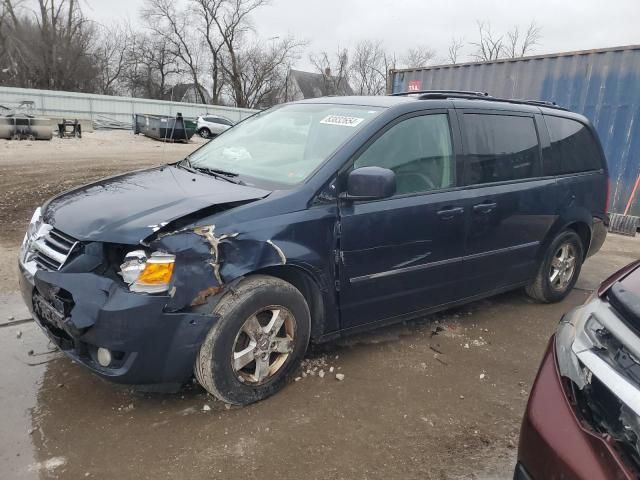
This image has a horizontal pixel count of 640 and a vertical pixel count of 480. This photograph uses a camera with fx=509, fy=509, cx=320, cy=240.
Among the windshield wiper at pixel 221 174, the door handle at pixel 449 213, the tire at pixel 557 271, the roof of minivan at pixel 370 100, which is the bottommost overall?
the tire at pixel 557 271

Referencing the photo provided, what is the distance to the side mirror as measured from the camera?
2951 mm

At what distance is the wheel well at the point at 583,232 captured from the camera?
4773 mm

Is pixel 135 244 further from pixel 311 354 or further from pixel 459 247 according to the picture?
pixel 459 247

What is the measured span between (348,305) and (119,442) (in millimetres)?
1491

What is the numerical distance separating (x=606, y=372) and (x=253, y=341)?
1.78m

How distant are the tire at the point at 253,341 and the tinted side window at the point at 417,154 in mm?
969

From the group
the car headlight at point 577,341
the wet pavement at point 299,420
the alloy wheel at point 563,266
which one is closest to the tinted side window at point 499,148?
the alloy wheel at point 563,266

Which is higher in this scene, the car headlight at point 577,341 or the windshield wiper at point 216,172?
the windshield wiper at point 216,172

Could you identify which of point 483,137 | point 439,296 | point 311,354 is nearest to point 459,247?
point 439,296

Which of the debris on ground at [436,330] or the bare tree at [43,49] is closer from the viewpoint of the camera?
the debris on ground at [436,330]

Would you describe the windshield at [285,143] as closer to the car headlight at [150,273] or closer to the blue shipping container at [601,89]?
the car headlight at [150,273]

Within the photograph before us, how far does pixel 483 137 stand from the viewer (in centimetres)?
385

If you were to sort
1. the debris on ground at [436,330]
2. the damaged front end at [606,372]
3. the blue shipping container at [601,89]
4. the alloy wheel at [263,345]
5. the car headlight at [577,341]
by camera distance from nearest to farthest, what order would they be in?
the damaged front end at [606,372]
the car headlight at [577,341]
the alloy wheel at [263,345]
the debris on ground at [436,330]
the blue shipping container at [601,89]

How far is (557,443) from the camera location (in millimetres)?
1628
